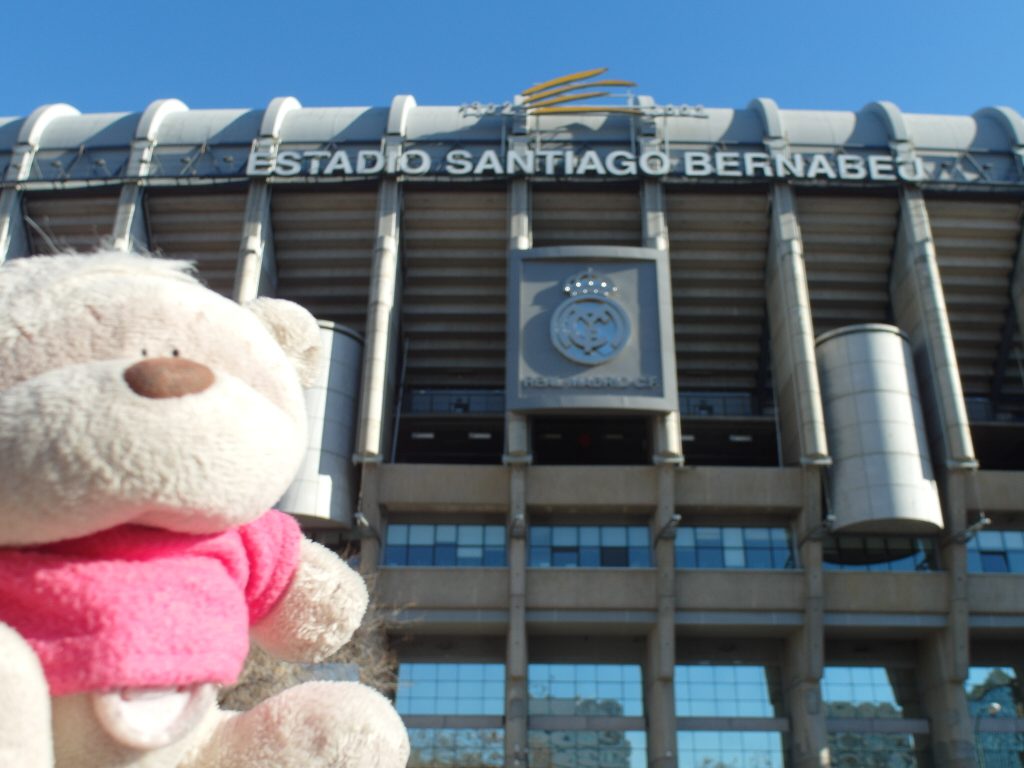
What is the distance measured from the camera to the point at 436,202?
3053 cm

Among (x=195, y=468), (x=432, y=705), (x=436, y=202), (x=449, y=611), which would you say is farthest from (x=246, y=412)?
(x=436, y=202)

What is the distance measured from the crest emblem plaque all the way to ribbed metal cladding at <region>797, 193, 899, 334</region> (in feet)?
25.7

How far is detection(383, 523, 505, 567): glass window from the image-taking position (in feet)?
89.7

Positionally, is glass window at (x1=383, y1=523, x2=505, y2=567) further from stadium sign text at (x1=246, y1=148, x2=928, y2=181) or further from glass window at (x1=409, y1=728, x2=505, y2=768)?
stadium sign text at (x1=246, y1=148, x2=928, y2=181)

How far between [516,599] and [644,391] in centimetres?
693

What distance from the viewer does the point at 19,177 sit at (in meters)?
30.9

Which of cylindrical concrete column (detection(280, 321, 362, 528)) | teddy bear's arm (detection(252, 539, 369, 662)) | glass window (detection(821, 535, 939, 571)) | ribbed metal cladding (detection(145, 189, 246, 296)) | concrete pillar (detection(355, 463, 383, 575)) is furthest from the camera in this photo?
ribbed metal cladding (detection(145, 189, 246, 296))

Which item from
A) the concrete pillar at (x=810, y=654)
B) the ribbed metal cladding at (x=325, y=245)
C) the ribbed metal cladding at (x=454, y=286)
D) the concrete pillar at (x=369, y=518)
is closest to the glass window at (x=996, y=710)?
the concrete pillar at (x=810, y=654)

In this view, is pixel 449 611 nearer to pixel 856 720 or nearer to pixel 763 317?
pixel 856 720

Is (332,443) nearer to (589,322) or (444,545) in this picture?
(444,545)

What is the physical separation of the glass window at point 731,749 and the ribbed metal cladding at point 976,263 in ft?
50.5

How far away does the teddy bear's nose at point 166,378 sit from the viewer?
7.62 feet

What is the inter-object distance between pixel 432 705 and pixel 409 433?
9.42 meters

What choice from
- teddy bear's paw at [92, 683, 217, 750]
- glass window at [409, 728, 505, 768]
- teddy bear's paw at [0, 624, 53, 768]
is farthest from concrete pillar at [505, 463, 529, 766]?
teddy bear's paw at [0, 624, 53, 768]
